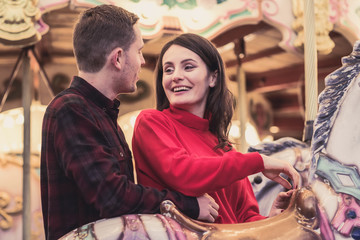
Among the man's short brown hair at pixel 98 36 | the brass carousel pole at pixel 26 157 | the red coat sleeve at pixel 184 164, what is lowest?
the brass carousel pole at pixel 26 157

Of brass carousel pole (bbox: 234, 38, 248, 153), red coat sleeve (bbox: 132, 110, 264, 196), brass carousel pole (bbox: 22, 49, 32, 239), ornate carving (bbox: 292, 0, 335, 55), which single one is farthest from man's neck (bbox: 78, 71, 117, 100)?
brass carousel pole (bbox: 234, 38, 248, 153)

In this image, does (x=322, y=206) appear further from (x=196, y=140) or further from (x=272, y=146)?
(x=272, y=146)

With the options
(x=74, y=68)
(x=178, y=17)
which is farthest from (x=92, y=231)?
(x=74, y=68)

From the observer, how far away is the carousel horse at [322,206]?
1113 mm

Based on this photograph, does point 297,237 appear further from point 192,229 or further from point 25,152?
point 25,152

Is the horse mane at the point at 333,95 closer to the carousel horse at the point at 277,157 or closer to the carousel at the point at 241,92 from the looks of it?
the carousel at the point at 241,92

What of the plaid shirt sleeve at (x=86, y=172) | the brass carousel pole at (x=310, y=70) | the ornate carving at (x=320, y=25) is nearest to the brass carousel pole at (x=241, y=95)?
the ornate carving at (x=320, y=25)

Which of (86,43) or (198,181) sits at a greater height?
(86,43)

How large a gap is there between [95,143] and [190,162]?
259 mm

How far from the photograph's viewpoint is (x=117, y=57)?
1.28m

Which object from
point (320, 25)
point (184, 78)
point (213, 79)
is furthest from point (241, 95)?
point (184, 78)

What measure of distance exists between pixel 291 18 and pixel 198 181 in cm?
201

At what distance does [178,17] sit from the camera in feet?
8.54

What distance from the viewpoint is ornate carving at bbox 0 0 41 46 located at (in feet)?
7.62
